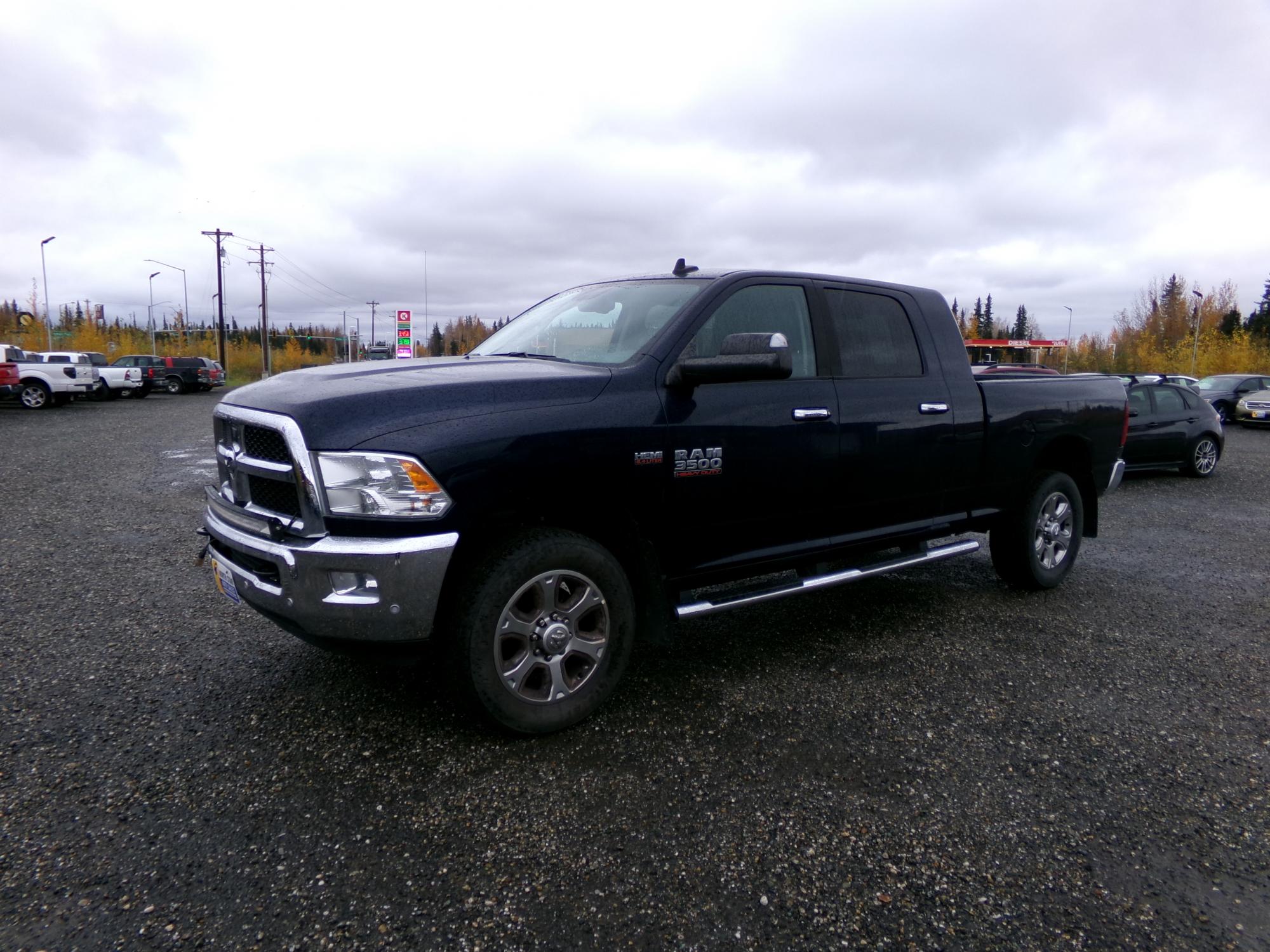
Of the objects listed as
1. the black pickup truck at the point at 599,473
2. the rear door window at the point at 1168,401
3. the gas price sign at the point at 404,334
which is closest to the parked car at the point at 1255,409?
the rear door window at the point at 1168,401

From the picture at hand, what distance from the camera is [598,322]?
414cm

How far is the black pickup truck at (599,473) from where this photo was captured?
9.61 ft

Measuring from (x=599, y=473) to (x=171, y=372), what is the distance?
38.7 metres

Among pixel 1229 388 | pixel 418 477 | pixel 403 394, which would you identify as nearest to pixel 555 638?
pixel 418 477

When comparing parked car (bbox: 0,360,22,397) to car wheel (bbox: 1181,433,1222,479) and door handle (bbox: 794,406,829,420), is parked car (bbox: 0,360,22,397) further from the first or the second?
car wheel (bbox: 1181,433,1222,479)

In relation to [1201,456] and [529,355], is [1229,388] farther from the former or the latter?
[529,355]

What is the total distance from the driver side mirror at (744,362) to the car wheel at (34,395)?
26703 millimetres

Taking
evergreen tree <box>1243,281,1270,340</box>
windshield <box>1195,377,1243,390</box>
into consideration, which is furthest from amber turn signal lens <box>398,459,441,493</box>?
evergreen tree <box>1243,281,1270,340</box>

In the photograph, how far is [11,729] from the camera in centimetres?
336

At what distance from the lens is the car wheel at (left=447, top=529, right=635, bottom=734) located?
10.0 feet

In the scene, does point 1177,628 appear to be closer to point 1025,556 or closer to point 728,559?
point 1025,556

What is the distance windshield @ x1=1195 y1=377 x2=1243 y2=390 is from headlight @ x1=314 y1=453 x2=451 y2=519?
2867 centimetres

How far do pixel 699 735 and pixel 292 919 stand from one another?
1.65m

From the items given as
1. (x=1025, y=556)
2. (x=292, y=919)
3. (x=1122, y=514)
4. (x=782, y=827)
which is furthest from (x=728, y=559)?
(x=1122, y=514)
